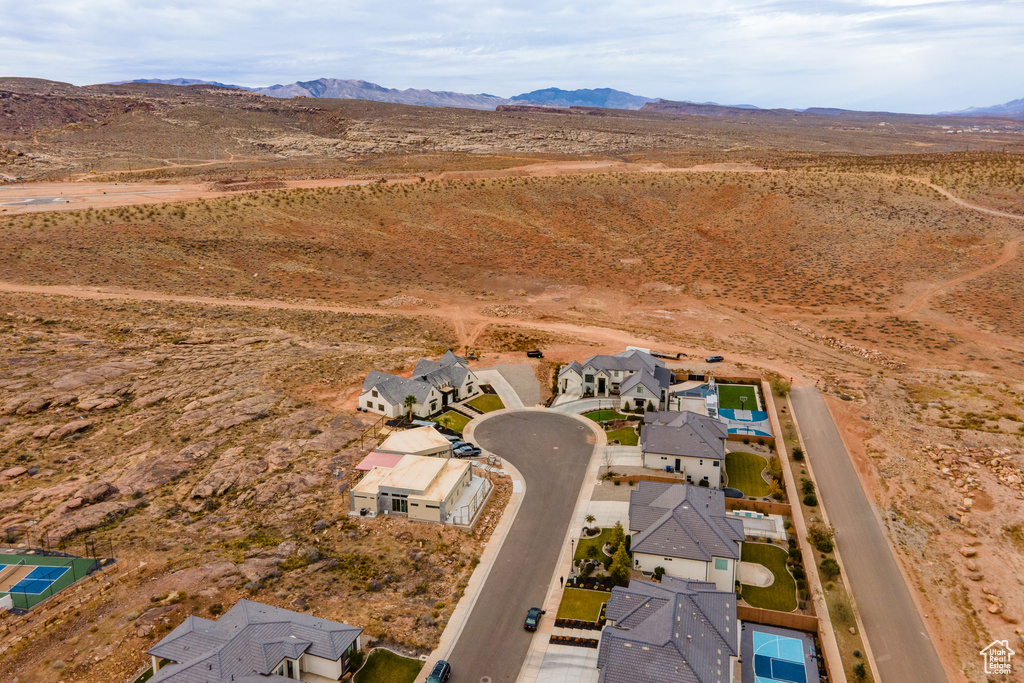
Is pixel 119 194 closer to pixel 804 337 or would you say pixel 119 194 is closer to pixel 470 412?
pixel 470 412

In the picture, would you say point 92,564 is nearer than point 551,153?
Yes

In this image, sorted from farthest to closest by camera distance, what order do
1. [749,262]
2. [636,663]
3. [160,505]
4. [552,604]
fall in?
[749,262]
[160,505]
[552,604]
[636,663]

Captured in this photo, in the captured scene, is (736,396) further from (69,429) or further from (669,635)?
(69,429)

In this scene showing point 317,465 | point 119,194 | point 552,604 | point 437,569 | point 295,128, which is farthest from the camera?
point 295,128

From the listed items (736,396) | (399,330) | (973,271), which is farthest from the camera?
(973,271)

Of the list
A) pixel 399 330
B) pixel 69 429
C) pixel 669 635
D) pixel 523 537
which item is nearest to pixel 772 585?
pixel 669 635

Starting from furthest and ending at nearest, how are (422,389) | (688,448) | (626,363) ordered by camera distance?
(626,363), (422,389), (688,448)

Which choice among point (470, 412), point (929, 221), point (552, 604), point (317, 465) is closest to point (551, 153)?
point (929, 221)
